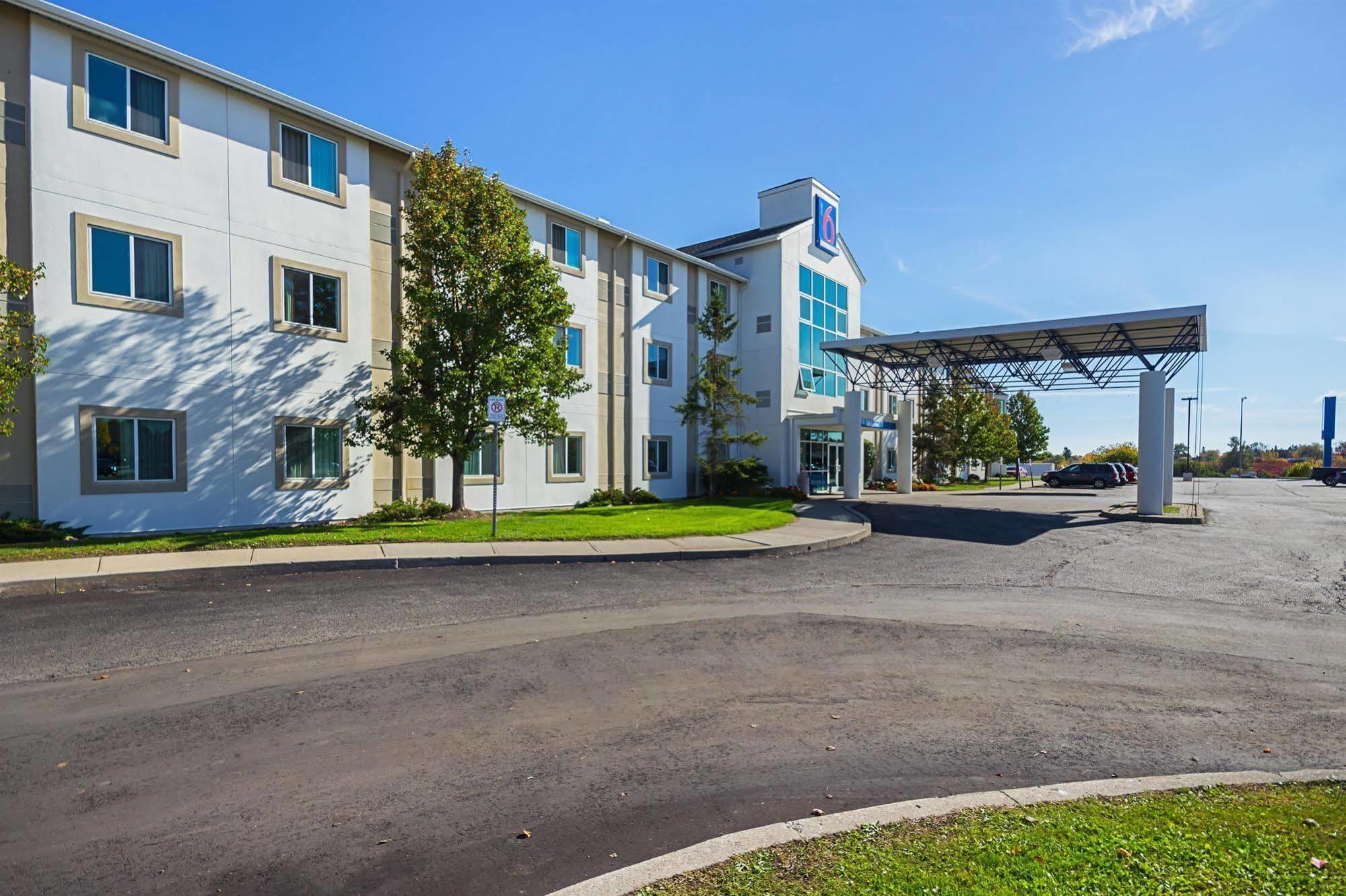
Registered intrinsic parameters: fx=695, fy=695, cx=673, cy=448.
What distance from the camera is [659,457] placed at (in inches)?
1105

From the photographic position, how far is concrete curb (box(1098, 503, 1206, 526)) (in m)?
21.3

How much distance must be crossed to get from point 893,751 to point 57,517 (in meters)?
16.1

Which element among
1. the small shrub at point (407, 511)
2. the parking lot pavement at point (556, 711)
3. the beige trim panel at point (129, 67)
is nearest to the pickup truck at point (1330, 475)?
the parking lot pavement at point (556, 711)

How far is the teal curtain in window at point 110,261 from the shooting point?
14.2 meters

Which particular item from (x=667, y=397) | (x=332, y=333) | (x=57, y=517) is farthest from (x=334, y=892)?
(x=667, y=397)

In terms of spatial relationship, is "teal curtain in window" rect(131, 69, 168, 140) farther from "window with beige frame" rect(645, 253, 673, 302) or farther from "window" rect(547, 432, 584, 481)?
"window with beige frame" rect(645, 253, 673, 302)

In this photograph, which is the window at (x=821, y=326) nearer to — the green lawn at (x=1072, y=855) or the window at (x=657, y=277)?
the window at (x=657, y=277)

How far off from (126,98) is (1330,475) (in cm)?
7544

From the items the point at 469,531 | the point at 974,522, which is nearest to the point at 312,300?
the point at 469,531

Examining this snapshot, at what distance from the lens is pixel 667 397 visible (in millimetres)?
28312

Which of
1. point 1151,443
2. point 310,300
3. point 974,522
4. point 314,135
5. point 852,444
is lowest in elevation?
point 974,522

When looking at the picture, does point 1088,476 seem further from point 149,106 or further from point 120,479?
point 149,106

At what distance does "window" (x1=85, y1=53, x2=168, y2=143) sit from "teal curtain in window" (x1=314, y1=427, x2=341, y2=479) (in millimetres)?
7153

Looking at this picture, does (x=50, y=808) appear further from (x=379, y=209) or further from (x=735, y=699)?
(x=379, y=209)
